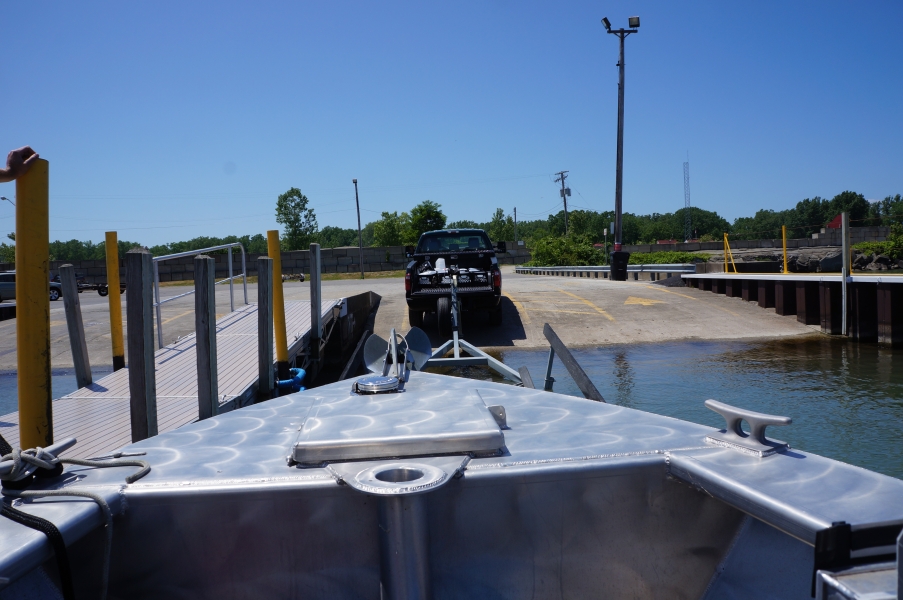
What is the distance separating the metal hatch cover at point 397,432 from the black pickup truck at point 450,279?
24.8ft

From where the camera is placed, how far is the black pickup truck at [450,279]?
10570 millimetres

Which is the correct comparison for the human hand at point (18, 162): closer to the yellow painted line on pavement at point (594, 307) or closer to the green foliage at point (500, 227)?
the yellow painted line on pavement at point (594, 307)

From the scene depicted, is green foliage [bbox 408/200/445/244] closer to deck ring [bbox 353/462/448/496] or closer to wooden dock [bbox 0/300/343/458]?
wooden dock [bbox 0/300/343/458]

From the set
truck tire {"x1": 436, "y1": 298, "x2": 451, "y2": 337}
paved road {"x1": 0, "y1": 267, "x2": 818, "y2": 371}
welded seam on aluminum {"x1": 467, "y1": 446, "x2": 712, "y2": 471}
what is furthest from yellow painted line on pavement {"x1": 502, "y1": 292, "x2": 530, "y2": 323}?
welded seam on aluminum {"x1": 467, "y1": 446, "x2": 712, "y2": 471}

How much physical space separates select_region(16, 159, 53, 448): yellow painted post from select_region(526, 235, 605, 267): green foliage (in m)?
30.9

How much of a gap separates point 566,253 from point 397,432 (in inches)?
1281

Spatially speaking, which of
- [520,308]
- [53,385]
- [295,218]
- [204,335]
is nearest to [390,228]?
[295,218]

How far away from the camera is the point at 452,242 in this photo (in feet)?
40.4

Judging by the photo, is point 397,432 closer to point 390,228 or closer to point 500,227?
point 390,228

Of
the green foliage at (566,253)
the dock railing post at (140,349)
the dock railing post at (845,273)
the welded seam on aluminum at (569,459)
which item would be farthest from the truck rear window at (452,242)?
the green foliage at (566,253)

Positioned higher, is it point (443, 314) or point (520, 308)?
point (443, 314)

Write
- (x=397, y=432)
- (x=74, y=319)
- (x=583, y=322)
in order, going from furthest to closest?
(x=583, y=322) → (x=74, y=319) → (x=397, y=432)

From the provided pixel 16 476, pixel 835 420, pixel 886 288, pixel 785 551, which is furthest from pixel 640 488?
pixel 886 288

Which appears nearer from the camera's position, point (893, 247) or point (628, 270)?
point (628, 270)
